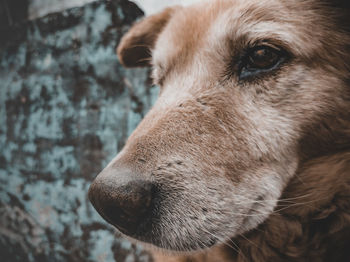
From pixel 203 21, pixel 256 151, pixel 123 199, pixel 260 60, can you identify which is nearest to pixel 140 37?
pixel 203 21

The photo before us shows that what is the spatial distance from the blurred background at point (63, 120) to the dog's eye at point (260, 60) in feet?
4.33

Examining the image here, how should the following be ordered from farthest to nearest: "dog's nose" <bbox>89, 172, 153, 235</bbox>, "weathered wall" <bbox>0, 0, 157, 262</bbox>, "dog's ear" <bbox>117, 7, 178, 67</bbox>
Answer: "weathered wall" <bbox>0, 0, 157, 262</bbox>, "dog's ear" <bbox>117, 7, 178, 67</bbox>, "dog's nose" <bbox>89, 172, 153, 235</bbox>

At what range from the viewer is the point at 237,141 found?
1188 millimetres

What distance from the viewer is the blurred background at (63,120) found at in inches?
98.3

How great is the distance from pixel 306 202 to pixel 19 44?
284 centimetres

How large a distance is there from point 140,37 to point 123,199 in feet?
5.04

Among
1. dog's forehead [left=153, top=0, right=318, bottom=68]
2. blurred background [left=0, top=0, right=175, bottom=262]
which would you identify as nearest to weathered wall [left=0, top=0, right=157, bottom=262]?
blurred background [left=0, top=0, right=175, bottom=262]

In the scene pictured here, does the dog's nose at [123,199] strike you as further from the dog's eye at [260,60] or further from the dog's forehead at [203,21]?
the dog's forehead at [203,21]

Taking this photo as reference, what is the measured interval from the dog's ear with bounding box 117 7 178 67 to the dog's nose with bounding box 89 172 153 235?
1.32 metres

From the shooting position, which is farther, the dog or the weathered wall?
the weathered wall

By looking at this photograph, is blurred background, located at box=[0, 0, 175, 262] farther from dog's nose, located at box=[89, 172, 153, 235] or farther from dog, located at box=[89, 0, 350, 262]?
dog's nose, located at box=[89, 172, 153, 235]

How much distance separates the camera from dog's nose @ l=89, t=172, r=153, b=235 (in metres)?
0.98

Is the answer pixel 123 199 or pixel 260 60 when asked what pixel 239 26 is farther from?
pixel 123 199

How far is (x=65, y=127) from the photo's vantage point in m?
2.59
